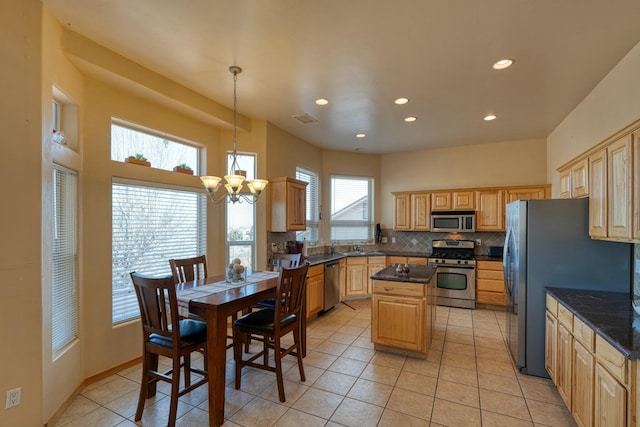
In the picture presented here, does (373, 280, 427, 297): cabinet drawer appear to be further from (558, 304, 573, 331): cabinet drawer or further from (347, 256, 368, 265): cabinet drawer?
(347, 256, 368, 265): cabinet drawer

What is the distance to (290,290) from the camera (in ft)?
8.92

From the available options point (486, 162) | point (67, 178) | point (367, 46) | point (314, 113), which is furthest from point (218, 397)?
point (486, 162)

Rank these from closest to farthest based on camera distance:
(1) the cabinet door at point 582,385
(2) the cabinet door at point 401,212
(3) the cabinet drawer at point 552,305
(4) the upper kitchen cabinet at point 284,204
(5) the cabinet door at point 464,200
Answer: (1) the cabinet door at point 582,385
(3) the cabinet drawer at point 552,305
(4) the upper kitchen cabinet at point 284,204
(5) the cabinet door at point 464,200
(2) the cabinet door at point 401,212

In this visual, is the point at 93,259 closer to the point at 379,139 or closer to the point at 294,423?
the point at 294,423

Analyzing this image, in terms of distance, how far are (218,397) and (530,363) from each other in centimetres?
297

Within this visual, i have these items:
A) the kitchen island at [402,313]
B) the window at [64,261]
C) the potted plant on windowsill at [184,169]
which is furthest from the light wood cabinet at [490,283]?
the window at [64,261]

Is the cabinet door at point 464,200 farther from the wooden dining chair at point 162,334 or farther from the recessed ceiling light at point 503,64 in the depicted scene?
the wooden dining chair at point 162,334

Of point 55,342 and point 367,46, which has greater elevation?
point 367,46

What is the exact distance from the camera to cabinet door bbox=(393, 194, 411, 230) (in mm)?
6008

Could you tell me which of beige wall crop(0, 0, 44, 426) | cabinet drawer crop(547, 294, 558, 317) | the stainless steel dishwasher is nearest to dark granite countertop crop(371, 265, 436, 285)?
cabinet drawer crop(547, 294, 558, 317)

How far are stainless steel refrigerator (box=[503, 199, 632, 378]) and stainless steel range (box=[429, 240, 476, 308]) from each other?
2.12 meters

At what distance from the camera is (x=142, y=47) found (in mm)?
2586

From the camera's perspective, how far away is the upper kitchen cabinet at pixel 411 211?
5.84m

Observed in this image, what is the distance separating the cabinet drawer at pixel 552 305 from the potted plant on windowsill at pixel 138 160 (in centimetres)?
426
